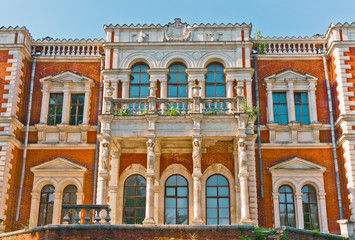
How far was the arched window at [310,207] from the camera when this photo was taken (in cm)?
2251

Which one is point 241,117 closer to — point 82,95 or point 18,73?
point 82,95

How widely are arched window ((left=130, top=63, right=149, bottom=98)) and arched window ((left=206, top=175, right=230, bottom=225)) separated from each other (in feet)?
17.8

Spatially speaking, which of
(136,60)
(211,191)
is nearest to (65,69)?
(136,60)

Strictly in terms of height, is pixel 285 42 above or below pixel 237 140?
above

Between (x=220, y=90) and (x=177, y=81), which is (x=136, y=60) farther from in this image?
(x=220, y=90)

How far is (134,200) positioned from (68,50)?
29.1ft

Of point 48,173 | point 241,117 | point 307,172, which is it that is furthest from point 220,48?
point 48,173

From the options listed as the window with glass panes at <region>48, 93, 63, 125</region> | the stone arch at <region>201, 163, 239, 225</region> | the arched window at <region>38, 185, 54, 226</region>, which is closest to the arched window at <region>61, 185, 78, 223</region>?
the arched window at <region>38, 185, 54, 226</region>

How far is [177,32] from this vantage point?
24703 millimetres

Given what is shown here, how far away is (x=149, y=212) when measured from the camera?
1909 centimetres

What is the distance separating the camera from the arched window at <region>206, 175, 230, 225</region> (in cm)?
2228

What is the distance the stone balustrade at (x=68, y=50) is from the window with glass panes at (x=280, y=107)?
377 inches

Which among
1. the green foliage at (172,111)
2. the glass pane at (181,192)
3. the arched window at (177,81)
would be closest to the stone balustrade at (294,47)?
the arched window at (177,81)

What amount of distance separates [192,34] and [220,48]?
63.8 inches
